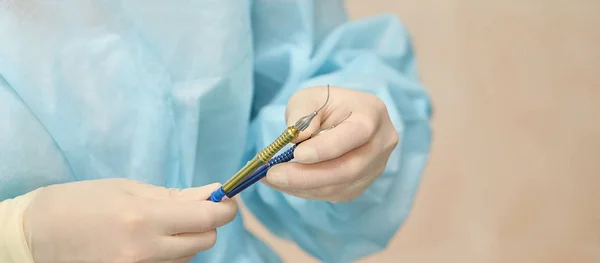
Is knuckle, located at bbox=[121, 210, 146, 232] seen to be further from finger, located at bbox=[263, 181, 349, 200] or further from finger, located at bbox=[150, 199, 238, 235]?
finger, located at bbox=[263, 181, 349, 200]

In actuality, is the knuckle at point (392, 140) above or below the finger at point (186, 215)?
below

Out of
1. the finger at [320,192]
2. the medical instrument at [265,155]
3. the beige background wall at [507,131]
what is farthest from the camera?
the beige background wall at [507,131]

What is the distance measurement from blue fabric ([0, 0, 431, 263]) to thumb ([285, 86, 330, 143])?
0.16ft

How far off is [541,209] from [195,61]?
102 centimetres

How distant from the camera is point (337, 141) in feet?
1.47

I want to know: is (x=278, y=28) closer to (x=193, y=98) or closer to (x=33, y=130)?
(x=193, y=98)

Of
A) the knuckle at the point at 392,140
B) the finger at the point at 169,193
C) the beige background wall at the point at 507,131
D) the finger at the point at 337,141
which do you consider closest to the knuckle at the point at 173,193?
the finger at the point at 169,193

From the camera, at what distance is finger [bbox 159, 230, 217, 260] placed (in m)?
0.43

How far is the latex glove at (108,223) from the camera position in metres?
0.42

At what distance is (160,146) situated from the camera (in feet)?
1.67

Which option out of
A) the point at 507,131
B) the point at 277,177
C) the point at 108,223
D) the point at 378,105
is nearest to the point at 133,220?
the point at 108,223

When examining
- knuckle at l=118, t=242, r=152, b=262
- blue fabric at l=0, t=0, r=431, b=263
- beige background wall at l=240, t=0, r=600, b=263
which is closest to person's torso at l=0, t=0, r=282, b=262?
blue fabric at l=0, t=0, r=431, b=263

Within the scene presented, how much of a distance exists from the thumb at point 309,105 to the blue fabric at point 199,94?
50mm

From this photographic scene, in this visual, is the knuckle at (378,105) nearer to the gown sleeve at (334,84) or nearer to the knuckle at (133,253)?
the gown sleeve at (334,84)
